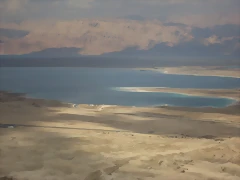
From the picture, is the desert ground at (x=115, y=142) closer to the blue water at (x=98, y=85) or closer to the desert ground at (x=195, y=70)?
the blue water at (x=98, y=85)

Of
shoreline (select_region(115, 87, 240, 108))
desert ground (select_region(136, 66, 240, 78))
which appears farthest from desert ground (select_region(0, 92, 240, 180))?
desert ground (select_region(136, 66, 240, 78))

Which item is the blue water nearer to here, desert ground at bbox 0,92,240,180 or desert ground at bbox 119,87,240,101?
A: desert ground at bbox 119,87,240,101

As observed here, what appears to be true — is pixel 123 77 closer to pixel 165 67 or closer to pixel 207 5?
pixel 165 67

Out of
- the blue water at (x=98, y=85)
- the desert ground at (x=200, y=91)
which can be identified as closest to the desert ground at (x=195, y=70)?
the blue water at (x=98, y=85)

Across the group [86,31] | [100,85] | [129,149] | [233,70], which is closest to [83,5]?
[86,31]

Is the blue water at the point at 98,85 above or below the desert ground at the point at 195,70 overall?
below

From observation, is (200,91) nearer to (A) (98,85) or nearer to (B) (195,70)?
(B) (195,70)
